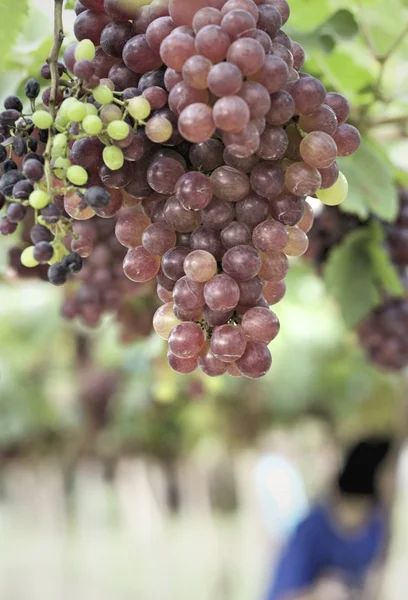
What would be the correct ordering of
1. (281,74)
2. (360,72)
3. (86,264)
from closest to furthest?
1. (281,74)
2. (360,72)
3. (86,264)

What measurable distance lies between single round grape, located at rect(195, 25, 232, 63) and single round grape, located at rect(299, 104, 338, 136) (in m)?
0.09

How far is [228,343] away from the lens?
0.52m

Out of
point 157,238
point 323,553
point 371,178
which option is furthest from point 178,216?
point 323,553

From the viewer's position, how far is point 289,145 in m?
0.58

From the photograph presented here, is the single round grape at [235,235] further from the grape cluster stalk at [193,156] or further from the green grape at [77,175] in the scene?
the green grape at [77,175]

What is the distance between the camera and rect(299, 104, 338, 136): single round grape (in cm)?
56

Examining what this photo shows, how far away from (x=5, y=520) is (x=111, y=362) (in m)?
5.27

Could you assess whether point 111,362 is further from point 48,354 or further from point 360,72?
point 360,72

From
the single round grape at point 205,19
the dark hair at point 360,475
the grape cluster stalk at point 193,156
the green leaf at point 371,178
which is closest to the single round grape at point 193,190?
the grape cluster stalk at point 193,156

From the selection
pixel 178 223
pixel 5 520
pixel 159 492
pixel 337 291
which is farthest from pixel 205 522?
pixel 178 223

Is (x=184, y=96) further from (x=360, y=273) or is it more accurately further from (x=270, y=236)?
(x=360, y=273)

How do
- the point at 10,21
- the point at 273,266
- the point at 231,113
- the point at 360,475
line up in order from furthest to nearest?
the point at 360,475
the point at 10,21
the point at 273,266
the point at 231,113

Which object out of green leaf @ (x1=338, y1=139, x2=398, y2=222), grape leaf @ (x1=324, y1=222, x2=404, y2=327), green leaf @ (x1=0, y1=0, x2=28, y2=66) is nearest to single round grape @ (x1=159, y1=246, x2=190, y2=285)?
green leaf @ (x1=0, y1=0, x2=28, y2=66)

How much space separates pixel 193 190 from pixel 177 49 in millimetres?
98
